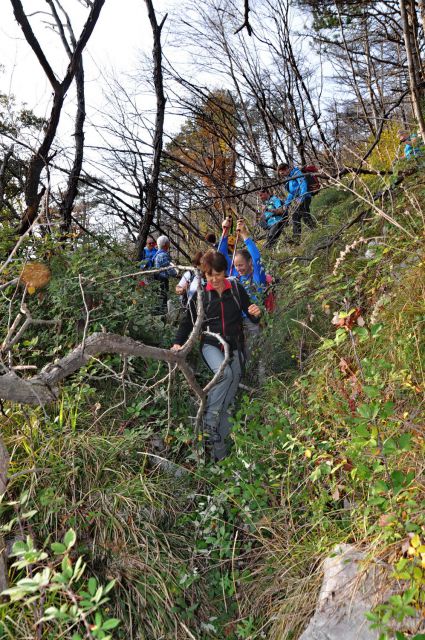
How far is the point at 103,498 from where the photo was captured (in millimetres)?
3404

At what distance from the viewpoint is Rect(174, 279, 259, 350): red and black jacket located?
446 cm

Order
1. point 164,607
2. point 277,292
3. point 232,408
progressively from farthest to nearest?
point 277,292 < point 232,408 < point 164,607

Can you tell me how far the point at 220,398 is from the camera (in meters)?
4.43

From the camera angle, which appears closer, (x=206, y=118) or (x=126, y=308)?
(x=126, y=308)

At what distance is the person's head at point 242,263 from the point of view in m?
5.27

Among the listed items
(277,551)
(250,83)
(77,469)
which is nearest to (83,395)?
(77,469)

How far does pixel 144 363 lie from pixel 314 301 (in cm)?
180

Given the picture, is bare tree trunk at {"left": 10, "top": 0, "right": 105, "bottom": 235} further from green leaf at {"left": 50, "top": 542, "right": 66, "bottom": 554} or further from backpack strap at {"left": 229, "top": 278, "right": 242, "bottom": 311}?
green leaf at {"left": 50, "top": 542, "right": 66, "bottom": 554}

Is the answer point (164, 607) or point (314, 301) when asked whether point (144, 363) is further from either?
point (164, 607)

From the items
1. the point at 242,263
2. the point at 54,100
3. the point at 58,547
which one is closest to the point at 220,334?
the point at 242,263

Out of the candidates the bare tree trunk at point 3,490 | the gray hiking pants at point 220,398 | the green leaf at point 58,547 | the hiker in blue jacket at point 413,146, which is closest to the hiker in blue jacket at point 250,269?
the gray hiking pants at point 220,398

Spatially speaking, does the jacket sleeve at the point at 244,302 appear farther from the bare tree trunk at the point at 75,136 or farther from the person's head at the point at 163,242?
the person's head at the point at 163,242

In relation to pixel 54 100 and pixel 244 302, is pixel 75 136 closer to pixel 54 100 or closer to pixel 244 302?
pixel 54 100

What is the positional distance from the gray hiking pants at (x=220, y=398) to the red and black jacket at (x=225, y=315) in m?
0.11
